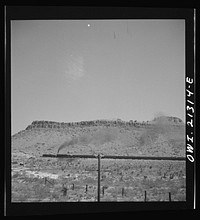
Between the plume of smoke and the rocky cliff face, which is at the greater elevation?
the rocky cliff face

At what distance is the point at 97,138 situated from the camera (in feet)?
12.3

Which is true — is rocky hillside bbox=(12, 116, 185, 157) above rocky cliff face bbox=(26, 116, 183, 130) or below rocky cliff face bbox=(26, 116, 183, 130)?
below

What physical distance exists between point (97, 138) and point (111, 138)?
0.16 m

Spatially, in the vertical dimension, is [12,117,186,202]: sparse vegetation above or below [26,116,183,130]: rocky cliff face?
below

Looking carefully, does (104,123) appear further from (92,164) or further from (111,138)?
(92,164)

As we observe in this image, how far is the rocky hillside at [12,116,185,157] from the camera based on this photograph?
3744mm

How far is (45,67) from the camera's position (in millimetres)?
3727

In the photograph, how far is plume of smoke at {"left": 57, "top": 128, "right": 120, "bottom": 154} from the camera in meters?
3.75

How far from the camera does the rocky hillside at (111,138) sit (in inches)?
147

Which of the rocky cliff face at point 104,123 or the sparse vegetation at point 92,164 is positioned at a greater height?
the rocky cliff face at point 104,123

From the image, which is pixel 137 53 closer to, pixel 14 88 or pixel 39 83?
pixel 39 83
